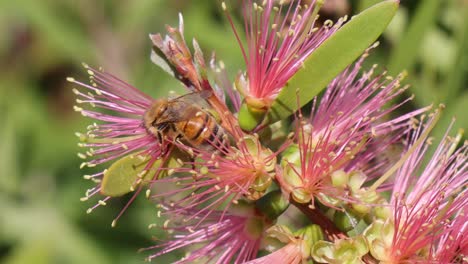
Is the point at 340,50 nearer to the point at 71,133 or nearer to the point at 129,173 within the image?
the point at 129,173

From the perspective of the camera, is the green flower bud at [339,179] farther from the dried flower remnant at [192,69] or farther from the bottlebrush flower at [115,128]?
the bottlebrush flower at [115,128]

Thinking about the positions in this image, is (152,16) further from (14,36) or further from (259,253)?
(259,253)

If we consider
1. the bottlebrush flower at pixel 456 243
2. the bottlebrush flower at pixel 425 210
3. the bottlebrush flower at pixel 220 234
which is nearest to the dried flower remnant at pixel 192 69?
the bottlebrush flower at pixel 220 234

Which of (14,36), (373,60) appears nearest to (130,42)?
(14,36)

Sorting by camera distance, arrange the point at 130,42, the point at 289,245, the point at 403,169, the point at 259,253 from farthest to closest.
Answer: the point at 130,42
the point at 259,253
the point at 403,169
the point at 289,245

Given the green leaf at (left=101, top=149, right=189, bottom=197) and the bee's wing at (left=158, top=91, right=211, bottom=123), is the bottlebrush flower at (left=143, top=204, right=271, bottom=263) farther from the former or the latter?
the bee's wing at (left=158, top=91, right=211, bottom=123)

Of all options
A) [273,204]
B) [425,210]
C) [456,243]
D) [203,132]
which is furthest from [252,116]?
[456,243]
